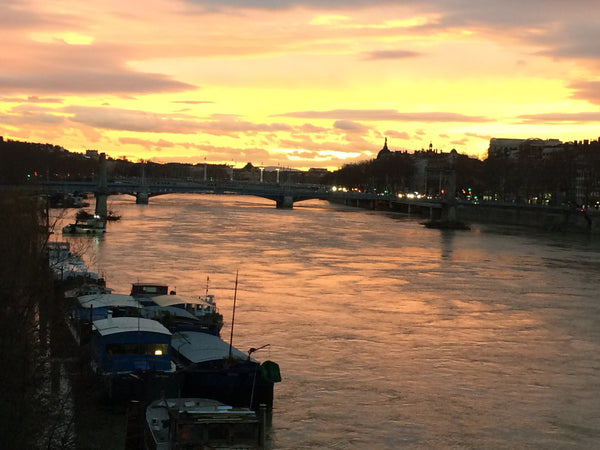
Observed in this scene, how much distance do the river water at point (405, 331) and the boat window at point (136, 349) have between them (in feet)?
5.85

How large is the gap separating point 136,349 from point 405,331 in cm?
719

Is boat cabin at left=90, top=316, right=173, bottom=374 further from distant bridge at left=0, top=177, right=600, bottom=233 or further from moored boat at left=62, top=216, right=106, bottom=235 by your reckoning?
distant bridge at left=0, top=177, right=600, bottom=233

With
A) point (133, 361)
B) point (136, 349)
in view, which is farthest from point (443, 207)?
point (133, 361)

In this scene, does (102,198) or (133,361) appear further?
(102,198)

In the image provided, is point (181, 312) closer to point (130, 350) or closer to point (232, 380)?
point (130, 350)

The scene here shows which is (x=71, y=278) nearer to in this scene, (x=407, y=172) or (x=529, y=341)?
(x=529, y=341)

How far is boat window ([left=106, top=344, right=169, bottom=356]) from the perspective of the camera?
43.0 feet

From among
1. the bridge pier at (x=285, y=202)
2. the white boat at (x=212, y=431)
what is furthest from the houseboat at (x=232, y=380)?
the bridge pier at (x=285, y=202)

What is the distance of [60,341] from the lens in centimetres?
1141

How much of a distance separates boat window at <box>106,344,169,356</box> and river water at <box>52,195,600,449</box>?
1784 millimetres

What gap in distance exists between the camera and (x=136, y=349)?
13242 mm

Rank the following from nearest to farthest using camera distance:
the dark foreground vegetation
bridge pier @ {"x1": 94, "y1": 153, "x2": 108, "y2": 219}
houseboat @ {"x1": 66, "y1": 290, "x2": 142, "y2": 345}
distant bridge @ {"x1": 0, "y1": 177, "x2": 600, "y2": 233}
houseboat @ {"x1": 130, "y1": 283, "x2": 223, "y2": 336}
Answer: the dark foreground vegetation < houseboat @ {"x1": 66, "y1": 290, "x2": 142, "y2": 345} < houseboat @ {"x1": 130, "y1": 283, "x2": 223, "y2": 336} < bridge pier @ {"x1": 94, "y1": 153, "x2": 108, "y2": 219} < distant bridge @ {"x1": 0, "y1": 177, "x2": 600, "y2": 233}

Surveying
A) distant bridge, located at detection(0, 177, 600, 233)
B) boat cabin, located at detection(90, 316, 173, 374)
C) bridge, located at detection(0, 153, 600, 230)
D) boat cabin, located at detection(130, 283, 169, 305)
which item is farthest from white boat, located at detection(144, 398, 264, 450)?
bridge, located at detection(0, 153, 600, 230)

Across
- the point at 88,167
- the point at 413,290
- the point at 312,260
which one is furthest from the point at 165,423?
the point at 88,167
